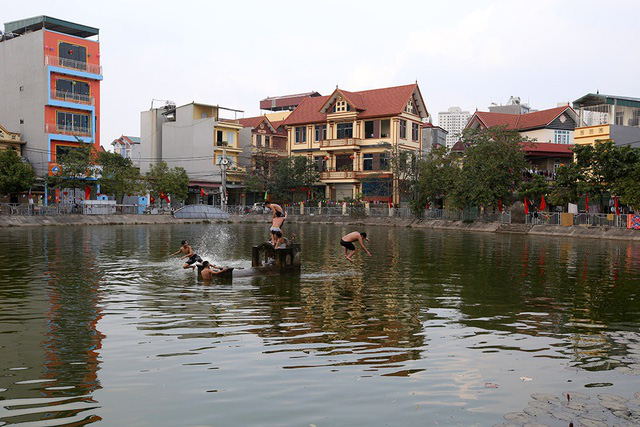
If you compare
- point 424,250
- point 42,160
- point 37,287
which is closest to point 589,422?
point 37,287

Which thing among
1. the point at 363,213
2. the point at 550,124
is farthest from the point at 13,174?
the point at 550,124

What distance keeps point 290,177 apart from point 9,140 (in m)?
32.4

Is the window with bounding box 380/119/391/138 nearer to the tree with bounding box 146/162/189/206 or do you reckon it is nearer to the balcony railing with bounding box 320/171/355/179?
the balcony railing with bounding box 320/171/355/179

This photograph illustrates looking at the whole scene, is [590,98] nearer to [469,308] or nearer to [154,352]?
[469,308]

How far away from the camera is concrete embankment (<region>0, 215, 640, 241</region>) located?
153ft

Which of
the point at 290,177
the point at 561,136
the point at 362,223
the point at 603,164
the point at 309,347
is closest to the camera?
the point at 309,347

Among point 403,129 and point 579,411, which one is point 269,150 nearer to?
point 403,129

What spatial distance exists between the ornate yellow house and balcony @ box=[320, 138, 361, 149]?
36.8 metres

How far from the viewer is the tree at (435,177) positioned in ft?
201

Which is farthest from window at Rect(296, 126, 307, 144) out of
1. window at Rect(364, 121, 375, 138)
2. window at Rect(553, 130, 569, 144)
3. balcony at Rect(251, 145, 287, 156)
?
window at Rect(553, 130, 569, 144)

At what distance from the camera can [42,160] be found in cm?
6331

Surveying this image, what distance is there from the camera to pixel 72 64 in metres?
65.1

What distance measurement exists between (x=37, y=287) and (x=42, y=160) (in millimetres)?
51462

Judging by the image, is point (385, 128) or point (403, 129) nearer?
point (385, 128)
